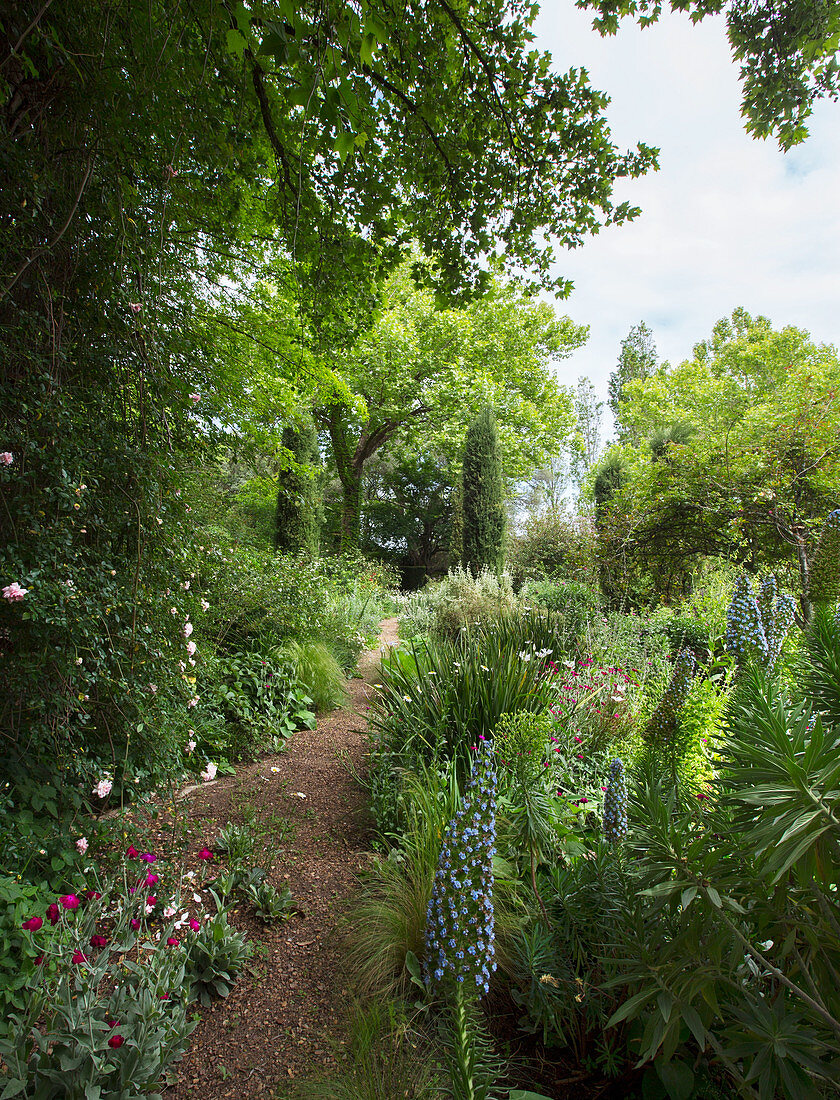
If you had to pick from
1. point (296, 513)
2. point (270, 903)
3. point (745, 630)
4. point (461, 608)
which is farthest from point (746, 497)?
point (296, 513)

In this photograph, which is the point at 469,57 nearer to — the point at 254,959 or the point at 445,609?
the point at 254,959

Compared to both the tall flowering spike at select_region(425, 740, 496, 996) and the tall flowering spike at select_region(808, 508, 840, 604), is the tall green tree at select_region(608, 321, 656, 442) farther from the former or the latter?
the tall flowering spike at select_region(425, 740, 496, 996)

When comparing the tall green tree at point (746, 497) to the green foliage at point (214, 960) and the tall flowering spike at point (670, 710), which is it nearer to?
the tall flowering spike at point (670, 710)

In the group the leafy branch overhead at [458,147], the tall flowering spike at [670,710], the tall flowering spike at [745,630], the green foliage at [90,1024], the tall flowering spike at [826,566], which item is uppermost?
the leafy branch overhead at [458,147]

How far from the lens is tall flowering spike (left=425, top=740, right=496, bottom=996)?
5.32 ft

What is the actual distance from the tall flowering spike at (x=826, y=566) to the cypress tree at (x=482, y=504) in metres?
6.93

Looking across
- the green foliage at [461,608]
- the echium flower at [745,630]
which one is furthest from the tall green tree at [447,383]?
the echium flower at [745,630]

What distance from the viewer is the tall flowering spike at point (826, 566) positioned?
19.0 ft

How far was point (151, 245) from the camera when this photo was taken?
234cm

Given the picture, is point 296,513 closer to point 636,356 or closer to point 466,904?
point 466,904

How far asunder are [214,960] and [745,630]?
3.18 meters

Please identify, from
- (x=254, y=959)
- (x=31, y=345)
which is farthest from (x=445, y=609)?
(x=31, y=345)

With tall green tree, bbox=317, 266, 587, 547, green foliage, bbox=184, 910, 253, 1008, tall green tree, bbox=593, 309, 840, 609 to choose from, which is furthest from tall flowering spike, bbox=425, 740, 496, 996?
tall green tree, bbox=317, 266, 587, 547

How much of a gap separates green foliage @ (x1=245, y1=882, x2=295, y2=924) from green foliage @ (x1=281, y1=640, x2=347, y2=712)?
245 centimetres
